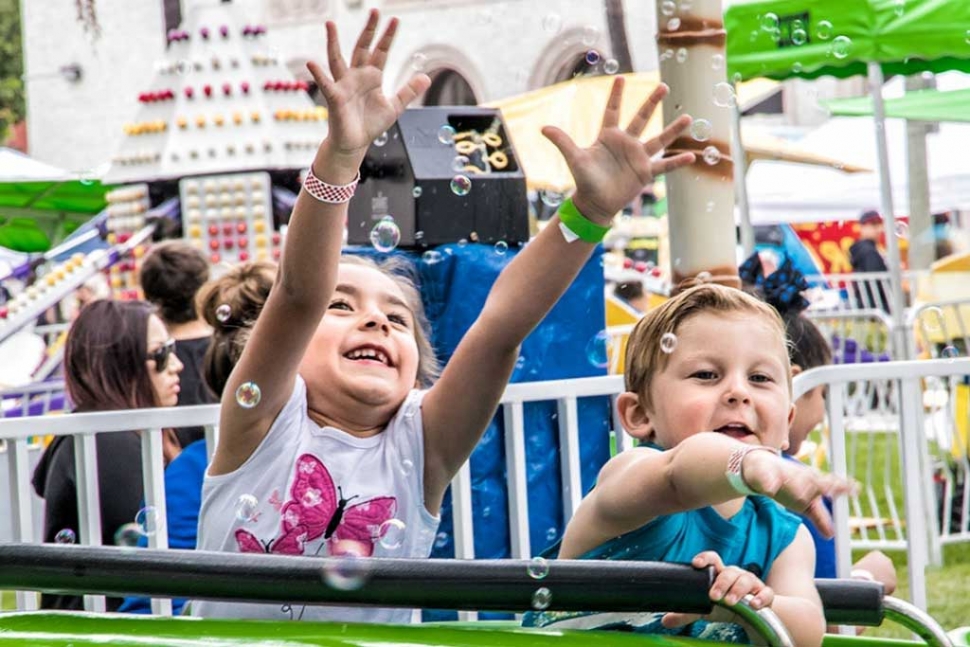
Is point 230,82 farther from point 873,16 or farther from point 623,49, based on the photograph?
point 623,49

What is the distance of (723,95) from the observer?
3.04 meters

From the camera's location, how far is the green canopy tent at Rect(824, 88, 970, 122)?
28.9 ft

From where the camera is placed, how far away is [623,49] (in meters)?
4.03

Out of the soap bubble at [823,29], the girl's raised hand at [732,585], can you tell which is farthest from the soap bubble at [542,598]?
the soap bubble at [823,29]

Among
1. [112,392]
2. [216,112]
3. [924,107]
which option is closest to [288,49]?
[216,112]

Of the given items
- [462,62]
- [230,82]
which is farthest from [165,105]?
[462,62]

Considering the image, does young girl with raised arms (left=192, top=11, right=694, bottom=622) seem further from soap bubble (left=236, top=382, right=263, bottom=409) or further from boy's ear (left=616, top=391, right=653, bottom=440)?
boy's ear (left=616, top=391, right=653, bottom=440)

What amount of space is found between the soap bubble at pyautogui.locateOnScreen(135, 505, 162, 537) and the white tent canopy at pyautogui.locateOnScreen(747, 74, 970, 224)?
1231 cm

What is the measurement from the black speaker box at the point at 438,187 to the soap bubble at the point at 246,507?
1.23 m

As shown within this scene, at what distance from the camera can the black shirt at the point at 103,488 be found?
3148mm

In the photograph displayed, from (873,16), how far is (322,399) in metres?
5.24

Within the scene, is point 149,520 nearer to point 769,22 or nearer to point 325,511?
point 325,511

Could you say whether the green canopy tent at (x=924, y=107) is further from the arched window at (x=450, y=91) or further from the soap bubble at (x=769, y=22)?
the arched window at (x=450, y=91)

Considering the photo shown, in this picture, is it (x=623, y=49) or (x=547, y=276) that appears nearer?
(x=547, y=276)
